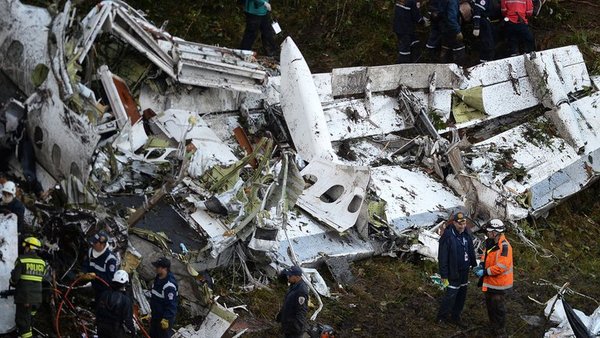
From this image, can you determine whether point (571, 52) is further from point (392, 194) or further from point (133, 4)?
point (133, 4)

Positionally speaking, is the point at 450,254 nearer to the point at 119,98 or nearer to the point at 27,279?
the point at 119,98

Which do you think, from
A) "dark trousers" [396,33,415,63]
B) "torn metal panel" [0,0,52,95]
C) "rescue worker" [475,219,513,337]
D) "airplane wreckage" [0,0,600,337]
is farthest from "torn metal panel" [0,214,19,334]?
"dark trousers" [396,33,415,63]

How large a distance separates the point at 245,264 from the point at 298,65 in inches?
113

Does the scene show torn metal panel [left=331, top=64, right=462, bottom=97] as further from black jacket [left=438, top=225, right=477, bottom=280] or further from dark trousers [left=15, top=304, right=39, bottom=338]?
dark trousers [left=15, top=304, right=39, bottom=338]

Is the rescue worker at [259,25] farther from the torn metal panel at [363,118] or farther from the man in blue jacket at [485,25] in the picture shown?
the man in blue jacket at [485,25]

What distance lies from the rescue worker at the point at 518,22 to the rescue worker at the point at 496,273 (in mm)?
5647

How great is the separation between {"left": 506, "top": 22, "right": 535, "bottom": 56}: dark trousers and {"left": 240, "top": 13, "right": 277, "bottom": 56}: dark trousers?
334 cm

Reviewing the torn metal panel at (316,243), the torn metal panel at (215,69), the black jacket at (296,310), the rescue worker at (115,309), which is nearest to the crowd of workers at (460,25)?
the torn metal panel at (215,69)

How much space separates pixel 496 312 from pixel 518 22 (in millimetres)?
5991

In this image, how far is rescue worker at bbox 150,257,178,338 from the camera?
337 inches

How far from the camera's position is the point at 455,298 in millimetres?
10258

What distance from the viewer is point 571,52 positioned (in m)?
14.7

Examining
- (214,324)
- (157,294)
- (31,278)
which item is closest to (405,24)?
(214,324)

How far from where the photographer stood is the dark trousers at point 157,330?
28.5ft
